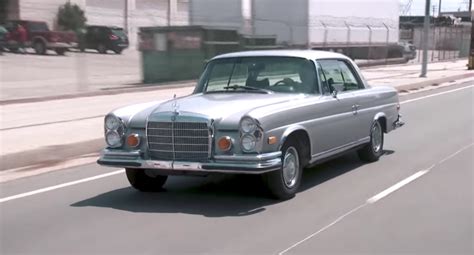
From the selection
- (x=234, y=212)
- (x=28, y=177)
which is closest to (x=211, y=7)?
(x=28, y=177)

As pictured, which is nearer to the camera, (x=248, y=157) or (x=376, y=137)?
(x=248, y=157)

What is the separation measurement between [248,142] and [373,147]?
3.32 metres

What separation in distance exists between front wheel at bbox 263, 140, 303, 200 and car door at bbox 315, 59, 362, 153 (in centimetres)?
47

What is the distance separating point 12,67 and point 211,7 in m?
12.4

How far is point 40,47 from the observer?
823 inches

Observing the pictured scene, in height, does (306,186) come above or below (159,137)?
below

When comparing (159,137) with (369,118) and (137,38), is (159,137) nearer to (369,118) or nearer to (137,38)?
(369,118)

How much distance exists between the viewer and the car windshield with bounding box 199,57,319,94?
25.7ft

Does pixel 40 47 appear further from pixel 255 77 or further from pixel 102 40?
pixel 255 77

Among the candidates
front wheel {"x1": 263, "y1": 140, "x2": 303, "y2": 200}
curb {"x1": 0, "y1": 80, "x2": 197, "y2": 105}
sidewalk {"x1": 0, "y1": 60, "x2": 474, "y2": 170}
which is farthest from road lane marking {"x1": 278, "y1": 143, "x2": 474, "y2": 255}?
curb {"x1": 0, "y1": 80, "x2": 197, "y2": 105}

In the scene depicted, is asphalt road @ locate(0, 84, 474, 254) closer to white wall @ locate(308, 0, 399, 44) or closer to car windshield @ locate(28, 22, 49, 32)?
car windshield @ locate(28, 22, 49, 32)

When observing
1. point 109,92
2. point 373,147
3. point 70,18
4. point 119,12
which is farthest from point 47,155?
point 119,12

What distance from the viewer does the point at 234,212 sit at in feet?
21.4

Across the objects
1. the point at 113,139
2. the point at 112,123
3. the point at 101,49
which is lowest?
the point at 101,49
